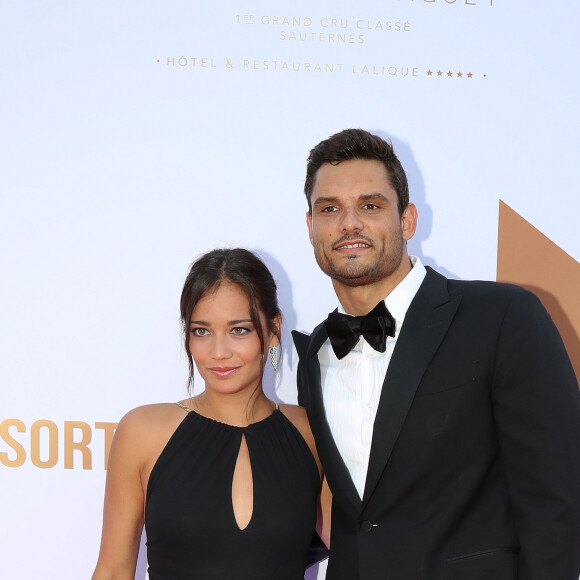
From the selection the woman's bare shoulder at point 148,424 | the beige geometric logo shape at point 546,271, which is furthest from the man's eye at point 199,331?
the beige geometric logo shape at point 546,271

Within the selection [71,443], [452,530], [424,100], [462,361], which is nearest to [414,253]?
[424,100]

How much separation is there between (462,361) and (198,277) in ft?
2.37

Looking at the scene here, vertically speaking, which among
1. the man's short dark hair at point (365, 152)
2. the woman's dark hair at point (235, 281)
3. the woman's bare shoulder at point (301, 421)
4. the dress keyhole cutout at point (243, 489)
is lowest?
the dress keyhole cutout at point (243, 489)

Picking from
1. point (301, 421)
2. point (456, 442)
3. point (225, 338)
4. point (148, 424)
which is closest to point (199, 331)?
point (225, 338)

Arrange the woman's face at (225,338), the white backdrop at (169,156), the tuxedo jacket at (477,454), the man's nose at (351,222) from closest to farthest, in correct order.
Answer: the tuxedo jacket at (477,454) < the man's nose at (351,222) < the woman's face at (225,338) < the white backdrop at (169,156)

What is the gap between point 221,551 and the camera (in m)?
1.68

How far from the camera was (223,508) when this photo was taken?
1.71 metres

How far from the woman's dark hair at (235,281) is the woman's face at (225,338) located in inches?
0.5

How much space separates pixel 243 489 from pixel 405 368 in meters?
0.56

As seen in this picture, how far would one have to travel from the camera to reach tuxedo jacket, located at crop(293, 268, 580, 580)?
4.60 feet

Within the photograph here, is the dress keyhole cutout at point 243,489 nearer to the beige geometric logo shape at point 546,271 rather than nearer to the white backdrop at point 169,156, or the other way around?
the white backdrop at point 169,156

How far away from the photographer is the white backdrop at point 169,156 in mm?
2373

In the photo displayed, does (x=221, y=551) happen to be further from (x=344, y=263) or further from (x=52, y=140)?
(x=52, y=140)

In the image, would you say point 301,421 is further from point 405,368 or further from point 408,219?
point 408,219
